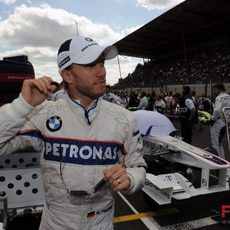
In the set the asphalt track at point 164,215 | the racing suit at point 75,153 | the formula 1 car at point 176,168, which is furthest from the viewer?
the asphalt track at point 164,215

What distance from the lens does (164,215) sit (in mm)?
3973

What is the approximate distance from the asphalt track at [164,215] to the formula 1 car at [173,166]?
41 cm

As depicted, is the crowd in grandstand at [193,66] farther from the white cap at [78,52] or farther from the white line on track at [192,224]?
the white cap at [78,52]

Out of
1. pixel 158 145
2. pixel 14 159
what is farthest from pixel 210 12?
pixel 14 159

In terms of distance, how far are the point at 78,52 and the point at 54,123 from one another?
0.41 meters

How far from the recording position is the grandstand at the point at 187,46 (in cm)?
2444

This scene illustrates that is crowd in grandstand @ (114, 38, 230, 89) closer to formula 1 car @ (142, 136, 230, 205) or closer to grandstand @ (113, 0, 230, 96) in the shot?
grandstand @ (113, 0, 230, 96)

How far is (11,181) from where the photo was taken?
260 cm

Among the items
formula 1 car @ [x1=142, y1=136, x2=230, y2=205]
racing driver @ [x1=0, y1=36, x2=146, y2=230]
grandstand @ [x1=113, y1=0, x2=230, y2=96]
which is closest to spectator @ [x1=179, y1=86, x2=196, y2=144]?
formula 1 car @ [x1=142, y1=136, x2=230, y2=205]

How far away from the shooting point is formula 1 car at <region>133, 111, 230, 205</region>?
353 cm

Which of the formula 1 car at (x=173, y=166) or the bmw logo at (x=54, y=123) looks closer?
the bmw logo at (x=54, y=123)

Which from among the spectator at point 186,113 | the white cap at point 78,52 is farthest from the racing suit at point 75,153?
the spectator at point 186,113

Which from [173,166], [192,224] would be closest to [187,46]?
[173,166]

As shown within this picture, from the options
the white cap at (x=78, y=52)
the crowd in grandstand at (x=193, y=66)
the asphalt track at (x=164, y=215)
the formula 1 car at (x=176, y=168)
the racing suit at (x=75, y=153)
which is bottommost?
the asphalt track at (x=164, y=215)
